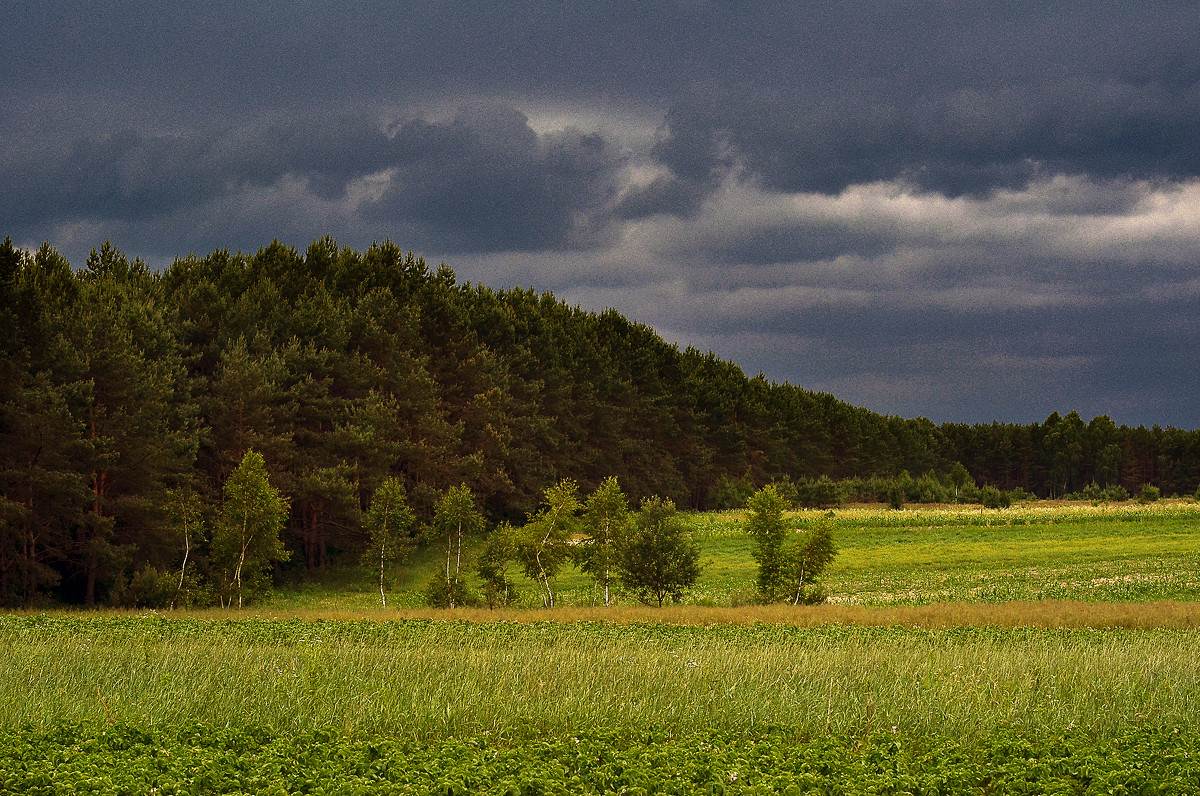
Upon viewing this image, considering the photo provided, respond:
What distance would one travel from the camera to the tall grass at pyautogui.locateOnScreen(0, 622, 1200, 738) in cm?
1095

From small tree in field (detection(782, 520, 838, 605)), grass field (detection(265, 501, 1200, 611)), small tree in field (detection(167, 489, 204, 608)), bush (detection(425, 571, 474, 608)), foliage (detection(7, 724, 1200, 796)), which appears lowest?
grass field (detection(265, 501, 1200, 611))

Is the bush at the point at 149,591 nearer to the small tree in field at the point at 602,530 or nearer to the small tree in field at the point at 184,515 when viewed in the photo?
the small tree in field at the point at 184,515

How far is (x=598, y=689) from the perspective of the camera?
39.2ft

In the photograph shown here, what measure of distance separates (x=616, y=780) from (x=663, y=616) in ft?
67.7

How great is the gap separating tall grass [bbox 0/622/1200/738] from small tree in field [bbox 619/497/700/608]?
20358mm

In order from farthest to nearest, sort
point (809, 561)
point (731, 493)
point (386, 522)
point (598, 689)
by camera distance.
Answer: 1. point (731, 493)
2. point (386, 522)
3. point (809, 561)
4. point (598, 689)

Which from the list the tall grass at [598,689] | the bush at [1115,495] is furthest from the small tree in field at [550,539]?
the bush at [1115,495]

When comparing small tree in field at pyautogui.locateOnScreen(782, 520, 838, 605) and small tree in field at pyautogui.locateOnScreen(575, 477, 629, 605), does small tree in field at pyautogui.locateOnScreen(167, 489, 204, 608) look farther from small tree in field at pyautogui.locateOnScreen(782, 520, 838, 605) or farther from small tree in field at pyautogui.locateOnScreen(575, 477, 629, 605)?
small tree in field at pyautogui.locateOnScreen(782, 520, 838, 605)

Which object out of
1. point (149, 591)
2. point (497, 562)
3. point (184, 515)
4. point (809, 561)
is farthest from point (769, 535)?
point (149, 591)

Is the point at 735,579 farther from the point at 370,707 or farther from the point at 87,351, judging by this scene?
the point at 370,707

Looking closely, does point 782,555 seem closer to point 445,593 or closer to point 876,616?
point 876,616

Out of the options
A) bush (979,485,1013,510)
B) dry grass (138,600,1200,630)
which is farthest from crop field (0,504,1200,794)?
bush (979,485,1013,510)

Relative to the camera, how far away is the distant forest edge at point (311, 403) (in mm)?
37031

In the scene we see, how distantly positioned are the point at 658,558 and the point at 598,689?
24712 mm
